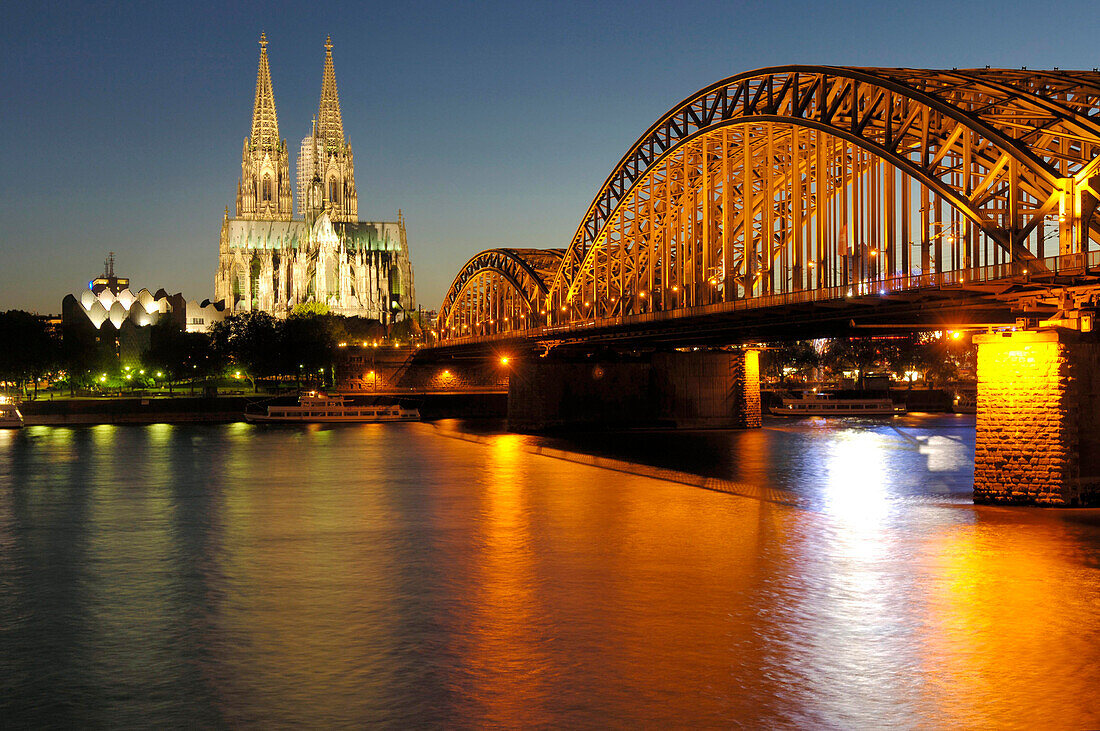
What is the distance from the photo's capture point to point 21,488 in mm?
47844

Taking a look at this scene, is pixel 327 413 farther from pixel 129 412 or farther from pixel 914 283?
pixel 914 283

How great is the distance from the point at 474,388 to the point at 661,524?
93.4m

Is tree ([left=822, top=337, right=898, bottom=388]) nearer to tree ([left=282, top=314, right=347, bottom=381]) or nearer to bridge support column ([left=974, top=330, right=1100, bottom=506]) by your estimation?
tree ([left=282, top=314, right=347, bottom=381])

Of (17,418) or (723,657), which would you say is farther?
(17,418)

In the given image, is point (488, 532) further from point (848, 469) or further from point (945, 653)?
point (848, 469)

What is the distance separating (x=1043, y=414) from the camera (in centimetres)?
3344

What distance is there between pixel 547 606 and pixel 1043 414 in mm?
17690

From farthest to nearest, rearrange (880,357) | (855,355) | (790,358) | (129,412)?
1. (790,358)
2. (880,357)
3. (855,355)
4. (129,412)

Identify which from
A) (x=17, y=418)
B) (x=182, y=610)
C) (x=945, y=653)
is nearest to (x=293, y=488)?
(x=182, y=610)

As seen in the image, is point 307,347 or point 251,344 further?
point 251,344

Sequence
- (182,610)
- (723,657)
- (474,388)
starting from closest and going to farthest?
(723,657)
(182,610)
(474,388)

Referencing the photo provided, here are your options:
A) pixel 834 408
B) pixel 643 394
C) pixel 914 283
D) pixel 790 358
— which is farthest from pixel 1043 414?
pixel 790 358

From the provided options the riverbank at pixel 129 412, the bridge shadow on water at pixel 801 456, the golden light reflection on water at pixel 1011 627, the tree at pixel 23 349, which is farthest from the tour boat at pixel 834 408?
the golden light reflection on water at pixel 1011 627

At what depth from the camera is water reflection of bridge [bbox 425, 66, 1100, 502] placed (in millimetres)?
34094
